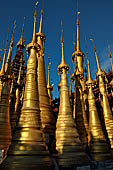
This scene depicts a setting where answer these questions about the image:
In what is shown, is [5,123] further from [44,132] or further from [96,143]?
[96,143]

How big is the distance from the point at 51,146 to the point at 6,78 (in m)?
5.96

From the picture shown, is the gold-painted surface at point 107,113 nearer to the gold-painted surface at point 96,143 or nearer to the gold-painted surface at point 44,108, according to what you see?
the gold-painted surface at point 96,143

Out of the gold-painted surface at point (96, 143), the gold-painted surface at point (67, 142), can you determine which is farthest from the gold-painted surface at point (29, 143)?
the gold-painted surface at point (96, 143)

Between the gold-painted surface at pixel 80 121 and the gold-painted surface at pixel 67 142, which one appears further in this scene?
the gold-painted surface at pixel 80 121

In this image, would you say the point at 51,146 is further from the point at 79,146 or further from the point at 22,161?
the point at 22,161

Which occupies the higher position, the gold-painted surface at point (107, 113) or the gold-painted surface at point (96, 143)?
the gold-painted surface at point (107, 113)

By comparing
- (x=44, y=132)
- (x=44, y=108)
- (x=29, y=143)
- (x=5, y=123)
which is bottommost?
(x=29, y=143)

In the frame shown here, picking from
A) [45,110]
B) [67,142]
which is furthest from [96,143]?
[45,110]

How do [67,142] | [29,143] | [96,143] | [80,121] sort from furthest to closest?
[80,121] < [96,143] < [67,142] < [29,143]

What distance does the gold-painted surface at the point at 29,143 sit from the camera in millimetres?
5629

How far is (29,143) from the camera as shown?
612cm

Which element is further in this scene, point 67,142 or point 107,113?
point 107,113

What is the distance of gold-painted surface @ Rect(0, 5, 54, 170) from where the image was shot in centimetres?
563

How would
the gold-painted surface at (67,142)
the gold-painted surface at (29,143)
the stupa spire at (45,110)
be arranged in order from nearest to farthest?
the gold-painted surface at (29,143) < the gold-painted surface at (67,142) < the stupa spire at (45,110)
